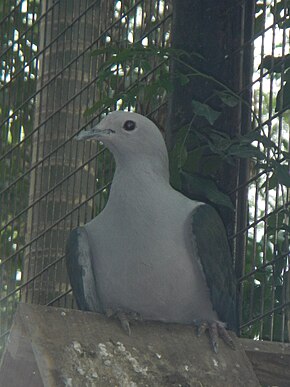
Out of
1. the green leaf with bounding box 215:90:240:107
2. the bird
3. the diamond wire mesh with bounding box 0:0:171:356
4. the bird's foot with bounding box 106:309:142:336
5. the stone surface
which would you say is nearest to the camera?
the stone surface

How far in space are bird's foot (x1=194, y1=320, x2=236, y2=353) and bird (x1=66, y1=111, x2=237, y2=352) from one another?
0.08 meters

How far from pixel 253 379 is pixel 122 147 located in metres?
0.96

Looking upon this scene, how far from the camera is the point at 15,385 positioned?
3055 millimetres

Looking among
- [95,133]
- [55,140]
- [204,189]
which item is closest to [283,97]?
[204,189]

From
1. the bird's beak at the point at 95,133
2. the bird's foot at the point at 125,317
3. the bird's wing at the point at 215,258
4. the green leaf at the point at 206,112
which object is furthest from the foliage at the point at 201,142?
the bird's foot at the point at 125,317

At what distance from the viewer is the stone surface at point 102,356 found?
2887 mm

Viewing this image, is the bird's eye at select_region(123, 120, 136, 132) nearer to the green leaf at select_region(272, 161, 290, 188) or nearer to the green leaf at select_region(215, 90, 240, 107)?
the green leaf at select_region(215, 90, 240, 107)

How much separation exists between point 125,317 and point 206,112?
31.8 inches

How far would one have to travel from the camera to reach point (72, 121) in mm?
4734

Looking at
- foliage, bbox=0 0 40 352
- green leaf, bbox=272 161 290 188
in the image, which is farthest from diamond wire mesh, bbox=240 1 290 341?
foliage, bbox=0 0 40 352

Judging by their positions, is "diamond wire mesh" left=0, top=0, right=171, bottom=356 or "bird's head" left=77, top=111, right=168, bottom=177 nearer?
"bird's head" left=77, top=111, right=168, bottom=177

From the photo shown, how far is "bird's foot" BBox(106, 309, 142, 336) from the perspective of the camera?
10.5 ft

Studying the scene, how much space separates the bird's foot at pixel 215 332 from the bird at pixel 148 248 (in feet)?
0.25

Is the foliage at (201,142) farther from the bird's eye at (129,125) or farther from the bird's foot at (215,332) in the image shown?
the bird's foot at (215,332)
